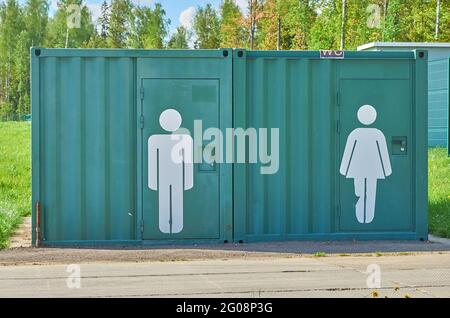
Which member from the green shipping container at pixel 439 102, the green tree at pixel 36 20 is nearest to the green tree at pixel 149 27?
the green tree at pixel 36 20

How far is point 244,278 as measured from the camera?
841 cm

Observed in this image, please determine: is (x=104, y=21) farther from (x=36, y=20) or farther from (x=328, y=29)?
(x=328, y=29)

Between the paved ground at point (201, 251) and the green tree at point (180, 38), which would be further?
the green tree at point (180, 38)

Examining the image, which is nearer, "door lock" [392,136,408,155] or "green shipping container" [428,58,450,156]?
"door lock" [392,136,408,155]

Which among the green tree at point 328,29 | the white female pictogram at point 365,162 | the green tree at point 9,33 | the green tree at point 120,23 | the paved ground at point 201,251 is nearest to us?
the paved ground at point 201,251

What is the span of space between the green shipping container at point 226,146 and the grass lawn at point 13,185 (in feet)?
5.30

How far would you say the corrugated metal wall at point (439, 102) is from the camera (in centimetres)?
2545

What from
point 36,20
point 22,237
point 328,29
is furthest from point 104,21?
point 22,237

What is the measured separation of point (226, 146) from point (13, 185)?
9.88 meters

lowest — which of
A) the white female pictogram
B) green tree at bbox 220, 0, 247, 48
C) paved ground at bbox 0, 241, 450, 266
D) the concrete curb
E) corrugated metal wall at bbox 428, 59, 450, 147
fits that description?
the concrete curb

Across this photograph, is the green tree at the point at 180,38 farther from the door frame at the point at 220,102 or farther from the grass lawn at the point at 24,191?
the door frame at the point at 220,102

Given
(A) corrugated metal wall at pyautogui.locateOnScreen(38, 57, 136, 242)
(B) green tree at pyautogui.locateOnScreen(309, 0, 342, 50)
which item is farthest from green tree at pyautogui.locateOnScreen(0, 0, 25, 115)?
(A) corrugated metal wall at pyautogui.locateOnScreen(38, 57, 136, 242)

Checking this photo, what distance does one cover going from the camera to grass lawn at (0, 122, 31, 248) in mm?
13512

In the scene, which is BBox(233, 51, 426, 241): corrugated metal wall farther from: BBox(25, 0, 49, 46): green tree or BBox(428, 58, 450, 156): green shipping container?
BBox(25, 0, 49, 46): green tree
